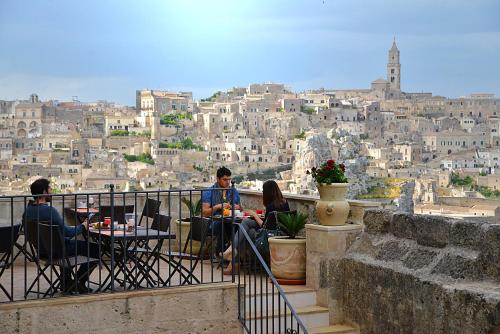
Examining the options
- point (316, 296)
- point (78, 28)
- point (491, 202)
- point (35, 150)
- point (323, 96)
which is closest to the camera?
point (316, 296)

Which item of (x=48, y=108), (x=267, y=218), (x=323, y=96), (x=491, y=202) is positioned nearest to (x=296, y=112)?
(x=323, y=96)

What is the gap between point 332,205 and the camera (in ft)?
23.6

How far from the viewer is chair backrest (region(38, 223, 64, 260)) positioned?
20.4 ft

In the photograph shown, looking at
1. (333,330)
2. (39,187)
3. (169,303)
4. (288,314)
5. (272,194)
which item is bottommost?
(333,330)

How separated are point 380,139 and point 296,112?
53.9 ft

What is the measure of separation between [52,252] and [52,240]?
10cm

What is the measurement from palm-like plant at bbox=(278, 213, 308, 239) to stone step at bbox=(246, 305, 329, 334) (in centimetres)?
74

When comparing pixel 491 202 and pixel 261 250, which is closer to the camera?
pixel 261 250

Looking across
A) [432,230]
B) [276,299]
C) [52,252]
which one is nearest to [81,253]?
[52,252]

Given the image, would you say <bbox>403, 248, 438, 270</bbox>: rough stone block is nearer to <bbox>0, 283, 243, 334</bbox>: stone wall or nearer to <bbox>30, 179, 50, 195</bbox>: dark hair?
<bbox>0, 283, 243, 334</bbox>: stone wall

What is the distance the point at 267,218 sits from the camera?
7762 millimetres

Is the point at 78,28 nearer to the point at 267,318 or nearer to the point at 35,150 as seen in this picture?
the point at 35,150

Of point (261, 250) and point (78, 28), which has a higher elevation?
point (78, 28)

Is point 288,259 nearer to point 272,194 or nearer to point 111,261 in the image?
point 272,194
